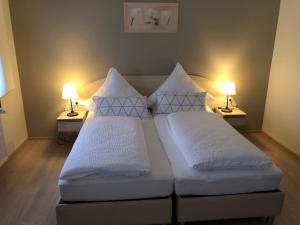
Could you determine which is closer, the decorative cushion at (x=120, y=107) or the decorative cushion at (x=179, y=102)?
the decorative cushion at (x=120, y=107)

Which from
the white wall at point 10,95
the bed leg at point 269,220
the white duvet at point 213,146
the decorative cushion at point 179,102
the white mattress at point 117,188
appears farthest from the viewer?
the decorative cushion at point 179,102

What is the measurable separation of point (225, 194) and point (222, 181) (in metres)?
0.12

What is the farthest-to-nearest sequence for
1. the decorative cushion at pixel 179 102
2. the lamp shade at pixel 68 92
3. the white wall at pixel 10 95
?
the lamp shade at pixel 68 92
the decorative cushion at pixel 179 102
the white wall at pixel 10 95

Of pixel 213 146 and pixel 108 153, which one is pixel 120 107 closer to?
pixel 108 153

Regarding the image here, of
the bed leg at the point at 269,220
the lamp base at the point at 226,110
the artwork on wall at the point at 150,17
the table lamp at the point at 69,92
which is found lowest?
the bed leg at the point at 269,220

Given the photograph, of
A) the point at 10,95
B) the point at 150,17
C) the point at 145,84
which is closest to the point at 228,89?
the point at 145,84

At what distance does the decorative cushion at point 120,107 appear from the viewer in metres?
3.22

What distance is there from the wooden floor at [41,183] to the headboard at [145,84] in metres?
0.82

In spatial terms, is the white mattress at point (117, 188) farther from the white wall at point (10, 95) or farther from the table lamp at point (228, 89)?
the table lamp at point (228, 89)

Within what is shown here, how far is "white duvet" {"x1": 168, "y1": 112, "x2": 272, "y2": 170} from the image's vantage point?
6.91 feet

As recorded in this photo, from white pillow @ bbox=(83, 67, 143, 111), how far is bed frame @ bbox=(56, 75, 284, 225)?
1654 millimetres

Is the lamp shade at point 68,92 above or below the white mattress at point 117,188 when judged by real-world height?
above

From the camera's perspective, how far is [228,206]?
2.09 meters

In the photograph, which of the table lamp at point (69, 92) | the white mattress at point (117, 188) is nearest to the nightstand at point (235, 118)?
the white mattress at point (117, 188)
